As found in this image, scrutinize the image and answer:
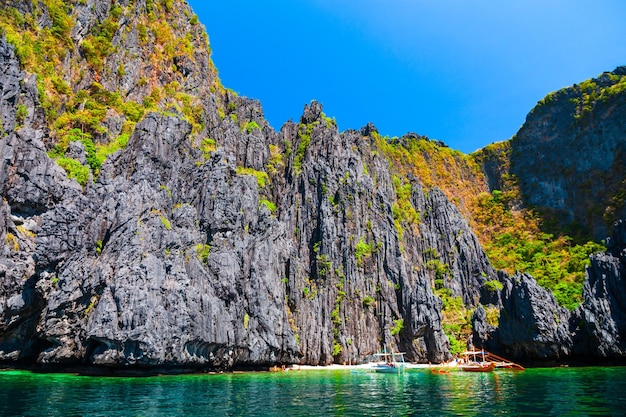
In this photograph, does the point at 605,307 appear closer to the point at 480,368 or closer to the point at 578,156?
the point at 480,368

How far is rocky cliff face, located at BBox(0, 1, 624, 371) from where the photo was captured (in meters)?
51.6

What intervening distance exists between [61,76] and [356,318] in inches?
2778

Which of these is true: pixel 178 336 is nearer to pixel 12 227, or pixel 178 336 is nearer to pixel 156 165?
pixel 12 227

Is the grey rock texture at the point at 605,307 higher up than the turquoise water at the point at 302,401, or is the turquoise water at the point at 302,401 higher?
the grey rock texture at the point at 605,307

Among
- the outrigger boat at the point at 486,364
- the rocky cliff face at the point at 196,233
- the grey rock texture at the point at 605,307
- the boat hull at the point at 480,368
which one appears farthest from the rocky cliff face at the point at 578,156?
the boat hull at the point at 480,368

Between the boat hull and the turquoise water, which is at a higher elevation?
the boat hull

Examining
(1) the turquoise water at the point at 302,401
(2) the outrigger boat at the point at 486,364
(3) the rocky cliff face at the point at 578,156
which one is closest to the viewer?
(1) the turquoise water at the point at 302,401

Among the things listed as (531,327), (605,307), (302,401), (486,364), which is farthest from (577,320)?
(302,401)

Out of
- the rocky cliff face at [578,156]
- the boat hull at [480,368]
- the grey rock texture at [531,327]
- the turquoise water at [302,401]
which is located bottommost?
the turquoise water at [302,401]

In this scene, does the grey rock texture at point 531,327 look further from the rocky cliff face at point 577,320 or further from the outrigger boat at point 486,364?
the outrigger boat at point 486,364

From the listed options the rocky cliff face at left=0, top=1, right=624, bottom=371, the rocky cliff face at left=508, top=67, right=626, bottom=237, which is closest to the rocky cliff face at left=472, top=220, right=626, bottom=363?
the rocky cliff face at left=0, top=1, right=624, bottom=371

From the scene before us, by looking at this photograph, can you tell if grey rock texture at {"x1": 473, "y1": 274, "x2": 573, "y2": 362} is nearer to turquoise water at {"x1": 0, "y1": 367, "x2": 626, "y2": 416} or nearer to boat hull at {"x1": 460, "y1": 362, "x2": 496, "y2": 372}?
boat hull at {"x1": 460, "y1": 362, "x2": 496, "y2": 372}

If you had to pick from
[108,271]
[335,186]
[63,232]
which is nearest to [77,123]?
[63,232]

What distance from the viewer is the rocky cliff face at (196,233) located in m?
51.6
